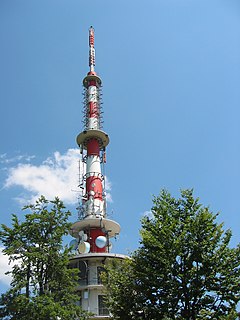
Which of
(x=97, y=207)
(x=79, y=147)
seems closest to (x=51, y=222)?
(x=97, y=207)

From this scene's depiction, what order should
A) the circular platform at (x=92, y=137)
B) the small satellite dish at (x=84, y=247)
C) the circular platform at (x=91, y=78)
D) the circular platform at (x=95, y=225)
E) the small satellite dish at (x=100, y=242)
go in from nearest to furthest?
the small satellite dish at (x=84, y=247), the small satellite dish at (x=100, y=242), the circular platform at (x=95, y=225), the circular platform at (x=92, y=137), the circular platform at (x=91, y=78)

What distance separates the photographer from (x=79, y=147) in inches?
1879

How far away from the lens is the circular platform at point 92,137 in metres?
45.9

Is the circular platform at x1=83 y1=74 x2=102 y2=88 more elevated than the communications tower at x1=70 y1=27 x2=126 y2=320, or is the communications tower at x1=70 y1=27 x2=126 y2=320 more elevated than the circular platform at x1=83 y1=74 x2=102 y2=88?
the circular platform at x1=83 y1=74 x2=102 y2=88

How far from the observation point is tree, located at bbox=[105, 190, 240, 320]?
19.9 m

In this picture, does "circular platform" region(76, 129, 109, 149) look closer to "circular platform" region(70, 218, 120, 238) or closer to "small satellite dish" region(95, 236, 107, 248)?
"circular platform" region(70, 218, 120, 238)

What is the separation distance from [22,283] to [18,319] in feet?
6.63

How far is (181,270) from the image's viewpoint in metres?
20.6

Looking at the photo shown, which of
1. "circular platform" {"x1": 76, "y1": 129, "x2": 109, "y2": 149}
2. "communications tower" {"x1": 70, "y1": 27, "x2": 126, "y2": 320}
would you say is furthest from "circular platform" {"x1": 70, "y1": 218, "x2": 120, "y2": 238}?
"circular platform" {"x1": 76, "y1": 129, "x2": 109, "y2": 149}

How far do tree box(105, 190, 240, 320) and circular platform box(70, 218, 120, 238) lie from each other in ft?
59.8

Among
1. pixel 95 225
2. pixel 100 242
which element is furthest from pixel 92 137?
pixel 100 242

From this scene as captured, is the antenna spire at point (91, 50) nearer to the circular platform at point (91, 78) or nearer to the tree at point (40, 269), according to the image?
the circular platform at point (91, 78)

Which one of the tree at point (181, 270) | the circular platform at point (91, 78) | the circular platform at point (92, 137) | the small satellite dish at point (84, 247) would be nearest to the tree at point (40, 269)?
the tree at point (181, 270)

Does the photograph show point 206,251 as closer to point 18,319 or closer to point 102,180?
point 18,319
